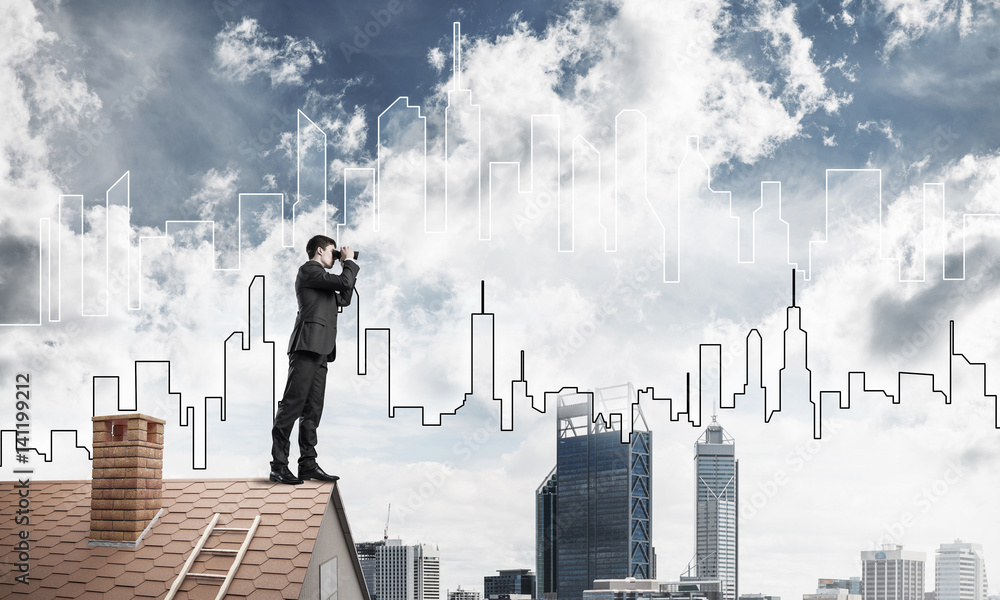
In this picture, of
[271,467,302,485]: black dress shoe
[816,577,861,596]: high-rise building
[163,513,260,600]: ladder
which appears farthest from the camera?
[816,577,861,596]: high-rise building

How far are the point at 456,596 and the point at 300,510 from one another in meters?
159

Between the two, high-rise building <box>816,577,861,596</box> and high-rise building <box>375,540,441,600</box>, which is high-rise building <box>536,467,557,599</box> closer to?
high-rise building <box>375,540,441,600</box>

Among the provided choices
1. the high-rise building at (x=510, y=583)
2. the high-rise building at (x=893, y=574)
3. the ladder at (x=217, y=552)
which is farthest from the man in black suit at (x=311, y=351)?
the high-rise building at (x=893, y=574)

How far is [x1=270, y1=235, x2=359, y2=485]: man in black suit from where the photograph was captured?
11.0 m

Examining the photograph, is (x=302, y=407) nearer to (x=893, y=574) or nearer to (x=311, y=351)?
(x=311, y=351)

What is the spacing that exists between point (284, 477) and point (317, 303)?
2.52 m

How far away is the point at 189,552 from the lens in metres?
10.3

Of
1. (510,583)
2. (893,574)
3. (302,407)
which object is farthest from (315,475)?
(893,574)

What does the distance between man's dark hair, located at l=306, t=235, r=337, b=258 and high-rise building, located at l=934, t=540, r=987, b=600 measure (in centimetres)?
11875

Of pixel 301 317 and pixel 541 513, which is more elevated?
pixel 301 317

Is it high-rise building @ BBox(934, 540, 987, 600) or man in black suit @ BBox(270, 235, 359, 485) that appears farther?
high-rise building @ BBox(934, 540, 987, 600)

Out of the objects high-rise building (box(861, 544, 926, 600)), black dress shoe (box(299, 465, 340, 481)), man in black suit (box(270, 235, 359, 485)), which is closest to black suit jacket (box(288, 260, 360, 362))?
man in black suit (box(270, 235, 359, 485))

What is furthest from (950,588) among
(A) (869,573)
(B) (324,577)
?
(B) (324,577)

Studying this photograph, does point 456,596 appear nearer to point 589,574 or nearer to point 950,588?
point 589,574
